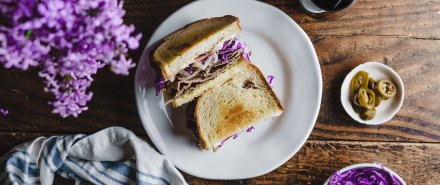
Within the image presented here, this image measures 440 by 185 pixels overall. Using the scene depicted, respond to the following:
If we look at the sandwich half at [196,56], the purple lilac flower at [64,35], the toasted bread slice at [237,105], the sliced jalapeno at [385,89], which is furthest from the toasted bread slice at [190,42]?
the sliced jalapeno at [385,89]

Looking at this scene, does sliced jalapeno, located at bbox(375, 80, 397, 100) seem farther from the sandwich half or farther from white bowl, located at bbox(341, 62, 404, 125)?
the sandwich half

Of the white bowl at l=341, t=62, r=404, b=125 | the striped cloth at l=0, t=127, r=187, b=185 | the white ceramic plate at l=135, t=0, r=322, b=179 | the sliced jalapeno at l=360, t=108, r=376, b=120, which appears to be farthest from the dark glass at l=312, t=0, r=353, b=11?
the striped cloth at l=0, t=127, r=187, b=185

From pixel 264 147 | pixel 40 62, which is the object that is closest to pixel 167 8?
pixel 264 147

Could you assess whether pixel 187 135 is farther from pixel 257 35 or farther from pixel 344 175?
pixel 344 175

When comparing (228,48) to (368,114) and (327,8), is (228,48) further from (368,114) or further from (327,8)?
(368,114)

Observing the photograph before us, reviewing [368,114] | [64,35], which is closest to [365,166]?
[368,114]

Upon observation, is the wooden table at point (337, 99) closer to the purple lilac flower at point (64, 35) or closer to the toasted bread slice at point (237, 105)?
the toasted bread slice at point (237, 105)

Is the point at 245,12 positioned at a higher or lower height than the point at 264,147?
higher
